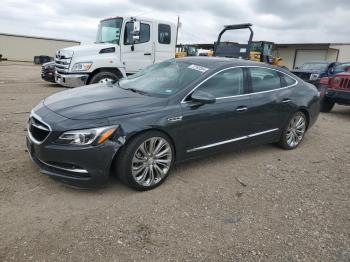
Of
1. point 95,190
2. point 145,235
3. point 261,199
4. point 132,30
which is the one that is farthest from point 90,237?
point 132,30

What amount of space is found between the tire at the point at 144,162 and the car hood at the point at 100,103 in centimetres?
34

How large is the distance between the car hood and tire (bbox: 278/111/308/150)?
2558 mm

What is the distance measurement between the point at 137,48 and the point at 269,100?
18.9 ft

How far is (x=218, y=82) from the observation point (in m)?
4.36

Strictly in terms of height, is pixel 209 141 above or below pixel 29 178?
above

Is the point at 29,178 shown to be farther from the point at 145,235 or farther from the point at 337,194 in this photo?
the point at 337,194

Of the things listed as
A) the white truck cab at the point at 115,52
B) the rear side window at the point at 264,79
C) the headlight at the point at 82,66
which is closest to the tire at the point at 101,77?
the white truck cab at the point at 115,52

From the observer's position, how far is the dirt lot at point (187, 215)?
8.99ft

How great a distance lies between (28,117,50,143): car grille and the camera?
3360mm

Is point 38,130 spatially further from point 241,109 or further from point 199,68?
point 241,109

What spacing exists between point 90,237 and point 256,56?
1707cm

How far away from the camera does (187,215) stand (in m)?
3.29

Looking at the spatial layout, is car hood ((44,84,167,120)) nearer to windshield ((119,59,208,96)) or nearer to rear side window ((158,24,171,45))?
windshield ((119,59,208,96))

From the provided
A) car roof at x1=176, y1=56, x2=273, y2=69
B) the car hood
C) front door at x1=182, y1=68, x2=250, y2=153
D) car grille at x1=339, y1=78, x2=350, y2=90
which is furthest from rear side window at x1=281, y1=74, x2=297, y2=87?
car grille at x1=339, y1=78, x2=350, y2=90
